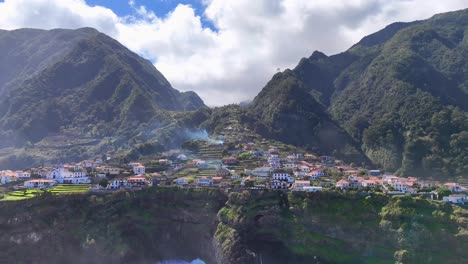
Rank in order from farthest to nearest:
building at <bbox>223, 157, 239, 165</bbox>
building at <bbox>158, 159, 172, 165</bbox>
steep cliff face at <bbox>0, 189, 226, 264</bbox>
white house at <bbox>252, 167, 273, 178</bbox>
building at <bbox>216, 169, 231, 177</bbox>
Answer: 1. building at <bbox>158, 159, 172, 165</bbox>
2. building at <bbox>223, 157, 239, 165</bbox>
3. white house at <bbox>252, 167, 273, 178</bbox>
4. building at <bbox>216, 169, 231, 177</bbox>
5. steep cliff face at <bbox>0, 189, 226, 264</bbox>

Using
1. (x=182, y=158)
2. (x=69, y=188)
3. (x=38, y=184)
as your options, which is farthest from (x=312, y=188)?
(x=38, y=184)

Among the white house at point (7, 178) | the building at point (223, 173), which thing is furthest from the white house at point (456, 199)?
the white house at point (7, 178)

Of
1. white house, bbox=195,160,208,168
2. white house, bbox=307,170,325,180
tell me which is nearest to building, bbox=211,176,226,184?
white house, bbox=195,160,208,168

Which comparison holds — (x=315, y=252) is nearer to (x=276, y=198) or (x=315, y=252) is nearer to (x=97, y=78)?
(x=276, y=198)

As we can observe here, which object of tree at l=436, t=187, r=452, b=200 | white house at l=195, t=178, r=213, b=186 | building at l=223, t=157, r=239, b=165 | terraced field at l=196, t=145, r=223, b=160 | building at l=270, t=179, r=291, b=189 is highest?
terraced field at l=196, t=145, r=223, b=160

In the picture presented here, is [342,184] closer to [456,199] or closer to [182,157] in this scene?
[456,199]

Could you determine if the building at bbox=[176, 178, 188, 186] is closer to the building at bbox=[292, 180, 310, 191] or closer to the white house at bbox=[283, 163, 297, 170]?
the building at bbox=[292, 180, 310, 191]
